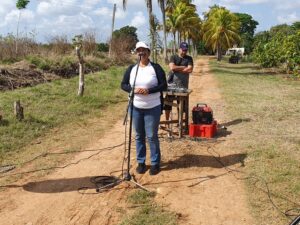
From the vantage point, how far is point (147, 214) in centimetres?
507

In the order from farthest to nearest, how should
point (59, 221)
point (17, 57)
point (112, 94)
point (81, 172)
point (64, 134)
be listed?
1. point (17, 57)
2. point (112, 94)
3. point (64, 134)
4. point (81, 172)
5. point (59, 221)

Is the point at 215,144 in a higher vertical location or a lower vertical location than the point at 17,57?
lower

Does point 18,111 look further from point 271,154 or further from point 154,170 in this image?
point 271,154

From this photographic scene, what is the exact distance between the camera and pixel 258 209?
516 centimetres

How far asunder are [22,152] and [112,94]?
7.12m

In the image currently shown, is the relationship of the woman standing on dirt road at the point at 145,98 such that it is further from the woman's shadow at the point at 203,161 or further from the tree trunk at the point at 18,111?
the tree trunk at the point at 18,111

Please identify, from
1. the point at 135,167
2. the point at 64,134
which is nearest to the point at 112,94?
the point at 64,134

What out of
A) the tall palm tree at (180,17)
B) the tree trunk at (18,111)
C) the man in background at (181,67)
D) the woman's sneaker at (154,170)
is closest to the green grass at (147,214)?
the woman's sneaker at (154,170)

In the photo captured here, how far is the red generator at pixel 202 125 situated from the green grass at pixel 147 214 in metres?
3.10

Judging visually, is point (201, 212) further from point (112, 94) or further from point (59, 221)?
point (112, 94)

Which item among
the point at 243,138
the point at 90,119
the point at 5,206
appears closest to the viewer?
the point at 5,206

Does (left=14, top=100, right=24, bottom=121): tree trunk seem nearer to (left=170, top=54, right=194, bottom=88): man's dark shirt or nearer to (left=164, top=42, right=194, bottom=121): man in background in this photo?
(left=164, top=42, right=194, bottom=121): man in background

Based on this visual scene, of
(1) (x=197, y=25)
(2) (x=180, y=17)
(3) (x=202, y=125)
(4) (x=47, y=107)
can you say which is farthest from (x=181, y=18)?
(3) (x=202, y=125)

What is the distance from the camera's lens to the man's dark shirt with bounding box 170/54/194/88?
335 inches
